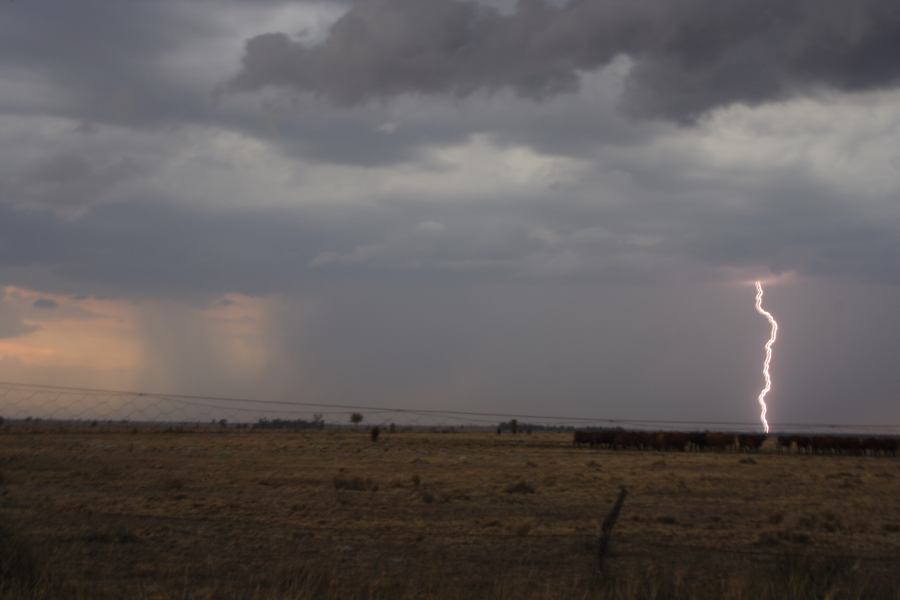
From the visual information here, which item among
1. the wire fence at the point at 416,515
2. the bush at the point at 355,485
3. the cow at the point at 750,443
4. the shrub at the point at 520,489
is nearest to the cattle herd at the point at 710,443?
the cow at the point at 750,443

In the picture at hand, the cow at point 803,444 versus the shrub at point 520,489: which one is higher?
the shrub at point 520,489

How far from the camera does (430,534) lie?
2558 centimetres

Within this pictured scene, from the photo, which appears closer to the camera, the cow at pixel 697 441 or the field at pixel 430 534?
the field at pixel 430 534

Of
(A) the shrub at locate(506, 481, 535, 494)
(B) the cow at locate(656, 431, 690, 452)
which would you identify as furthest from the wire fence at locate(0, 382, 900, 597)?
(B) the cow at locate(656, 431, 690, 452)

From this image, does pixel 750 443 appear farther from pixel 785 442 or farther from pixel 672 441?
pixel 672 441

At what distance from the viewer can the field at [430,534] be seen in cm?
Result: 1492

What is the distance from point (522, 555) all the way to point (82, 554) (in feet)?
33.6

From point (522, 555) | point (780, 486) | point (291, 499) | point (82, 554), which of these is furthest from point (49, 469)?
point (780, 486)

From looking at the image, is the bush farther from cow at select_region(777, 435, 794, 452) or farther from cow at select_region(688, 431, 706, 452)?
cow at select_region(777, 435, 794, 452)

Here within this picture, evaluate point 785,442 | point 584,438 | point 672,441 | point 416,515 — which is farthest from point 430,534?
point 785,442

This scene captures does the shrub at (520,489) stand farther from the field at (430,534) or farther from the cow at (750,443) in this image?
the cow at (750,443)

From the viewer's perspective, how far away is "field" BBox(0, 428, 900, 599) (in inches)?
587

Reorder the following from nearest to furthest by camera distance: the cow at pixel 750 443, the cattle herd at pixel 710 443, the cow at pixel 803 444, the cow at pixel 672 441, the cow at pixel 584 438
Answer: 1. the cow at pixel 672 441
2. the cattle herd at pixel 710 443
3. the cow at pixel 750 443
4. the cow at pixel 584 438
5. the cow at pixel 803 444

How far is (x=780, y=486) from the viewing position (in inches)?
1833
